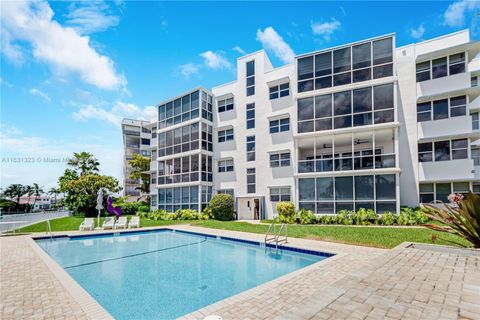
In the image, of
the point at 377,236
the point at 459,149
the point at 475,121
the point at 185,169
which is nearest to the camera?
the point at 377,236

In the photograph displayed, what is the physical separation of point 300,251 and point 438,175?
13.1 metres

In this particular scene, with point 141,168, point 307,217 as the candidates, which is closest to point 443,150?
point 307,217

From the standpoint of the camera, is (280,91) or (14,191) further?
(14,191)

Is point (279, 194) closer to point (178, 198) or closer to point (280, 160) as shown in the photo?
point (280, 160)

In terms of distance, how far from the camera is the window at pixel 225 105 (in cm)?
2585

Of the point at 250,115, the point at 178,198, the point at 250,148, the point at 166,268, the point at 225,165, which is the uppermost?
the point at 250,115

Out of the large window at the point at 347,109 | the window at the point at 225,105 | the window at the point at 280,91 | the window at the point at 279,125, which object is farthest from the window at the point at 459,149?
the window at the point at 225,105

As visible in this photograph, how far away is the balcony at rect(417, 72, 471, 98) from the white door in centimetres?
1570

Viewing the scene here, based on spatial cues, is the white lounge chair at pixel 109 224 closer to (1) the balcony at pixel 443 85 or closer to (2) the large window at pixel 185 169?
(2) the large window at pixel 185 169

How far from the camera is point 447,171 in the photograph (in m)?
16.6

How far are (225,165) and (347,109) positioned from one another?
1266 cm

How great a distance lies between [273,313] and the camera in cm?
443

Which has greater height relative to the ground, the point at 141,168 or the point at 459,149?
the point at 459,149

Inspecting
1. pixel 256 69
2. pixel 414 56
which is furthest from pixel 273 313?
pixel 256 69
